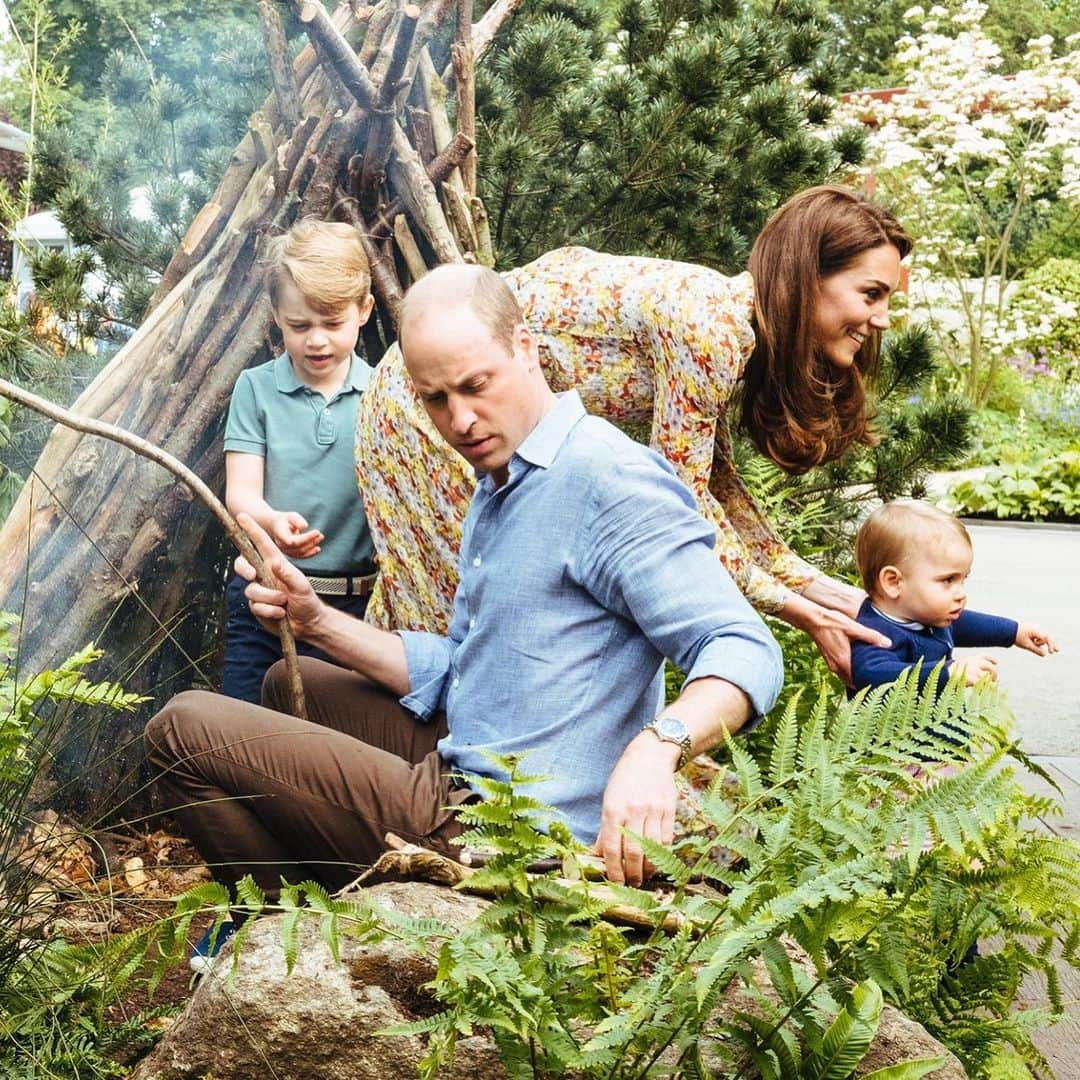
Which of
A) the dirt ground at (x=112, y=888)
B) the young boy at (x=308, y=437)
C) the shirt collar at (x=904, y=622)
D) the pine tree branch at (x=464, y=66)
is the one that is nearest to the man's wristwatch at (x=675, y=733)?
the dirt ground at (x=112, y=888)

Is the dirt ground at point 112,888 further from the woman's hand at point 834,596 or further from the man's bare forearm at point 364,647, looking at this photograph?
the woman's hand at point 834,596

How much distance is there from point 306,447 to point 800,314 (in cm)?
133

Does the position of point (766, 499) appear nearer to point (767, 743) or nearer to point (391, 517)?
point (767, 743)

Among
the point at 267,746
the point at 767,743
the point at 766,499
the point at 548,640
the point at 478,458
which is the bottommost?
the point at 767,743

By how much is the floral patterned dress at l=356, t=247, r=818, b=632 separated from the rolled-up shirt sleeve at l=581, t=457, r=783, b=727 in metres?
0.74

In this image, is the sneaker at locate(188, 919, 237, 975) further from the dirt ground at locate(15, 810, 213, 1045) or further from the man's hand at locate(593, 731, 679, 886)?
the man's hand at locate(593, 731, 679, 886)

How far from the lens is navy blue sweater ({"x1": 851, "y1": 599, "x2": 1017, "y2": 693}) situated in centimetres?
335

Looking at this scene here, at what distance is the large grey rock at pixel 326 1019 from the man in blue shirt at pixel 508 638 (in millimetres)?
281

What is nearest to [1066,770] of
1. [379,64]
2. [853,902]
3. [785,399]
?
[785,399]

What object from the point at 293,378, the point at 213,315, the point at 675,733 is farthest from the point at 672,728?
the point at 213,315

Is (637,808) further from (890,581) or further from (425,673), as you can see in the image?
(890,581)

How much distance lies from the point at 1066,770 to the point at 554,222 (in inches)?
119

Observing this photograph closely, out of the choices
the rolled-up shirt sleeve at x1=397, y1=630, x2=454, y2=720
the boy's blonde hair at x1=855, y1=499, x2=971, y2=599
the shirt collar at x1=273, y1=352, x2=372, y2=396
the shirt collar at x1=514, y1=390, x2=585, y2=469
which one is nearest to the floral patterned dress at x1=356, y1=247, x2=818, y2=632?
the boy's blonde hair at x1=855, y1=499, x2=971, y2=599

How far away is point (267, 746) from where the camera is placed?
256 cm
